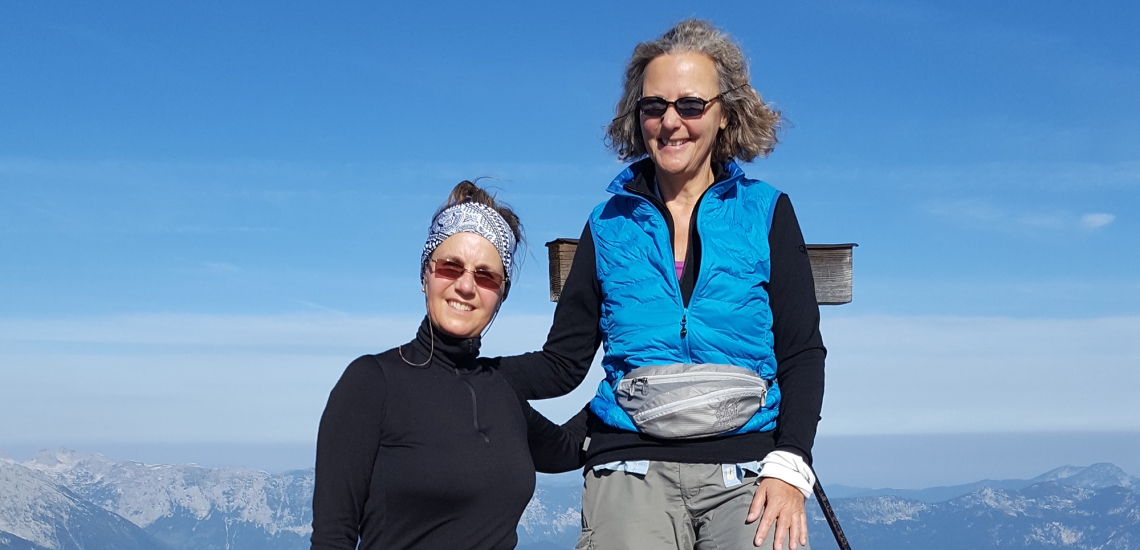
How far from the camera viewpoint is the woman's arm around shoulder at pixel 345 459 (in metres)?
3.43

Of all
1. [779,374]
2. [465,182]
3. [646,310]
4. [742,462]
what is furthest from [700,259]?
Result: [465,182]

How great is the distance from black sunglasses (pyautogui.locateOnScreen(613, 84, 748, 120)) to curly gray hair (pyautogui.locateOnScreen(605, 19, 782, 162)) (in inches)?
5.0

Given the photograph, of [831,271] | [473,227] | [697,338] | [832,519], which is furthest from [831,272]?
[473,227]

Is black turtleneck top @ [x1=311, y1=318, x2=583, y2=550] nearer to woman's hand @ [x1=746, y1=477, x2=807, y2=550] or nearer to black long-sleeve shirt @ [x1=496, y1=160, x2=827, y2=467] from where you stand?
black long-sleeve shirt @ [x1=496, y1=160, x2=827, y2=467]

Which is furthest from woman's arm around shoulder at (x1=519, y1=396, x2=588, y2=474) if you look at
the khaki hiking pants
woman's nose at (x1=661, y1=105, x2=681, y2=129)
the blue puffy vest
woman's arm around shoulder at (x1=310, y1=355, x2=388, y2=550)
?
woman's nose at (x1=661, y1=105, x2=681, y2=129)

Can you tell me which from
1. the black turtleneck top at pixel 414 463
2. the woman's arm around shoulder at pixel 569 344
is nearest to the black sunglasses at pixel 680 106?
the woman's arm around shoulder at pixel 569 344

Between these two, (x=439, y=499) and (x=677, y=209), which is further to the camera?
(x=677, y=209)

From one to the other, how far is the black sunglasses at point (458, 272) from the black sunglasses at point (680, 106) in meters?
0.97

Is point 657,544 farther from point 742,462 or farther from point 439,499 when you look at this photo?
point 439,499

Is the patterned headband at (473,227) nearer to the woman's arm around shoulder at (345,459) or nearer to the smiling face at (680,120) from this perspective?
the woman's arm around shoulder at (345,459)

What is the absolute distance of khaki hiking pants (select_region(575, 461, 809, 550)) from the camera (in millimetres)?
3678

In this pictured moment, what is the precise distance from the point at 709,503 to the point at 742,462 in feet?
0.67

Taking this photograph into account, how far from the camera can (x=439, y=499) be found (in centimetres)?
352

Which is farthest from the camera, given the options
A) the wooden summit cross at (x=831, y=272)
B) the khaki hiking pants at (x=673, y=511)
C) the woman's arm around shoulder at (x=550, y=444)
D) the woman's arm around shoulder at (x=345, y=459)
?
the wooden summit cross at (x=831, y=272)
